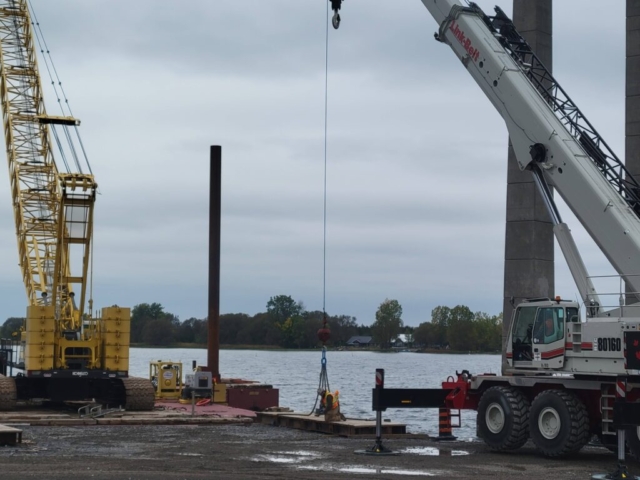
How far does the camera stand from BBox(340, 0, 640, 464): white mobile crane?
21484mm

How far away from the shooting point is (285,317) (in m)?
161

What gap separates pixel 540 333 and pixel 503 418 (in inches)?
75.7

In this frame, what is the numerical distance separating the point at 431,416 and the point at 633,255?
27660mm

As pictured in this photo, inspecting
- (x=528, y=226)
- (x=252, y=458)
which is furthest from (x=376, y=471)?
(x=528, y=226)

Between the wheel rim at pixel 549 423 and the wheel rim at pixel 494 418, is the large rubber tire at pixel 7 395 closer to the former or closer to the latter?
the wheel rim at pixel 494 418

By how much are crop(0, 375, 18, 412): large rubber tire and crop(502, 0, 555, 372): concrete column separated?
14.0 metres

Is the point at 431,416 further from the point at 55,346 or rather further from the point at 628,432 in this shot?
the point at 628,432

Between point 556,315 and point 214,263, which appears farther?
point 214,263

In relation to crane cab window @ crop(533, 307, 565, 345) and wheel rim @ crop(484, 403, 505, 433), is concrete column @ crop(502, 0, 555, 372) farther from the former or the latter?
crane cab window @ crop(533, 307, 565, 345)

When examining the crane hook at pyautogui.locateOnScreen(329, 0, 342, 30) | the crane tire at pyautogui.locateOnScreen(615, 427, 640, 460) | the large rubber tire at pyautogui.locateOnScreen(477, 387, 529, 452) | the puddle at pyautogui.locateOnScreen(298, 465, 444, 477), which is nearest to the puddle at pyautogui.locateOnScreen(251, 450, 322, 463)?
the puddle at pyautogui.locateOnScreen(298, 465, 444, 477)

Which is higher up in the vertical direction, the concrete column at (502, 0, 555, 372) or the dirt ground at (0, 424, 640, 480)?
the concrete column at (502, 0, 555, 372)

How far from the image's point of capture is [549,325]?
75.4 ft

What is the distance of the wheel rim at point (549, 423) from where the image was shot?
2219 cm

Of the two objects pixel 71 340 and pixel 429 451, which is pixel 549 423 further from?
pixel 71 340
